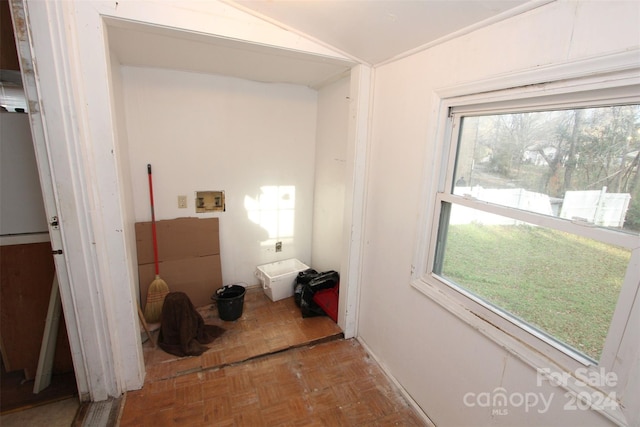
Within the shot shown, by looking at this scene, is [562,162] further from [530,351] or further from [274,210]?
[274,210]

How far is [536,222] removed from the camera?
116 centimetres

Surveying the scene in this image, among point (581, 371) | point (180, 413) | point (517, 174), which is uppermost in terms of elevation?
point (517, 174)

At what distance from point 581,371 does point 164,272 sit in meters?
2.77

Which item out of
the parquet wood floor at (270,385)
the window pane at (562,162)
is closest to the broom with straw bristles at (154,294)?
the parquet wood floor at (270,385)

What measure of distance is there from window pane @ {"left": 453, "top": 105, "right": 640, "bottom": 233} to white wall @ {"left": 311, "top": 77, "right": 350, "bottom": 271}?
128 centimetres

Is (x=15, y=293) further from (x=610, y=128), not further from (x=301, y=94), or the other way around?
(x=610, y=128)

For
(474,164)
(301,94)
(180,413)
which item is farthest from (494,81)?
(180,413)

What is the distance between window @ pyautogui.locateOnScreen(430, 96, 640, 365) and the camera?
953 millimetres

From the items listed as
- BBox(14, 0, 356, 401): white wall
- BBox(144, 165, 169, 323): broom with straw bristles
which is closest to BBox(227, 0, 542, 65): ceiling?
BBox(14, 0, 356, 401): white wall

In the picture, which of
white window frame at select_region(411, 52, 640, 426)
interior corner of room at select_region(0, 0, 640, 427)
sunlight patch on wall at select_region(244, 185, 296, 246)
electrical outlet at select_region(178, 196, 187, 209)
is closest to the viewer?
white window frame at select_region(411, 52, 640, 426)

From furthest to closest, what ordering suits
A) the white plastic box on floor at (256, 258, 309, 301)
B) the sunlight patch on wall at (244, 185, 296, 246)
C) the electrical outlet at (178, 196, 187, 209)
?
the sunlight patch on wall at (244, 185, 296, 246), the white plastic box on floor at (256, 258, 309, 301), the electrical outlet at (178, 196, 187, 209)

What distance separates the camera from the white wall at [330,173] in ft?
8.52

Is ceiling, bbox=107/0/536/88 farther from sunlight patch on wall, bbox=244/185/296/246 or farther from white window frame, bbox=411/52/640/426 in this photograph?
sunlight patch on wall, bbox=244/185/296/246

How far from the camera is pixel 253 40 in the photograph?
1.65 m
